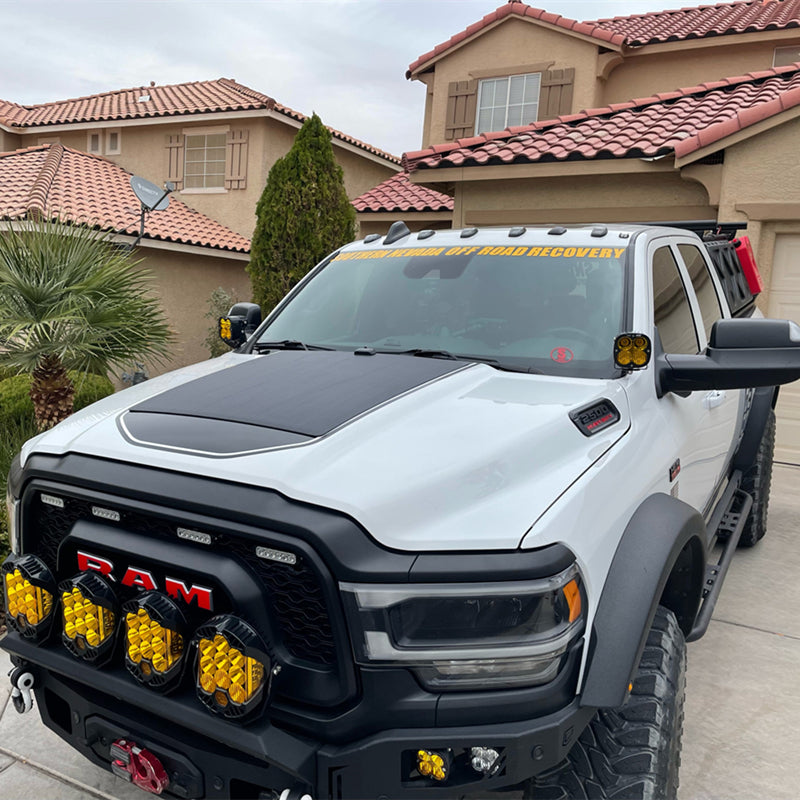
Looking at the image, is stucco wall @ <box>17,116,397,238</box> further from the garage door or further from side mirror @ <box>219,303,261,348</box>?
side mirror @ <box>219,303,261,348</box>

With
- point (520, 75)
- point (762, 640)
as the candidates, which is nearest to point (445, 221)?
point (520, 75)

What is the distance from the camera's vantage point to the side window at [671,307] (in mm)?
3125

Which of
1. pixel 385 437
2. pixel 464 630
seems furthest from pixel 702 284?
pixel 464 630

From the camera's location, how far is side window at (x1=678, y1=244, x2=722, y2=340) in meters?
3.70

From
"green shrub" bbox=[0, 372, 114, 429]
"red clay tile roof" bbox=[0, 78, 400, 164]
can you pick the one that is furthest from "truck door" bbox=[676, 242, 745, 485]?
"red clay tile roof" bbox=[0, 78, 400, 164]

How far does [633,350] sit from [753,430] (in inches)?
94.7

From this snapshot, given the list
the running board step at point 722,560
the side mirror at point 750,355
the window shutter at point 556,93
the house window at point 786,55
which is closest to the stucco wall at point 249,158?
the window shutter at point 556,93

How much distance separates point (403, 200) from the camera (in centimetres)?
1418

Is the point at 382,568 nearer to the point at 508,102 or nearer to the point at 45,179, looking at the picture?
the point at 508,102

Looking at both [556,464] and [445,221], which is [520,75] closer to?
[445,221]

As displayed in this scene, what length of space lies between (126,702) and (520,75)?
615 inches

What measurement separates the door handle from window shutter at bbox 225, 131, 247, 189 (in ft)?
52.8

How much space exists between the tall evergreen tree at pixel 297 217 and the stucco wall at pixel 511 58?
3392 millimetres

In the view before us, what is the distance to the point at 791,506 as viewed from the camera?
6.88m
